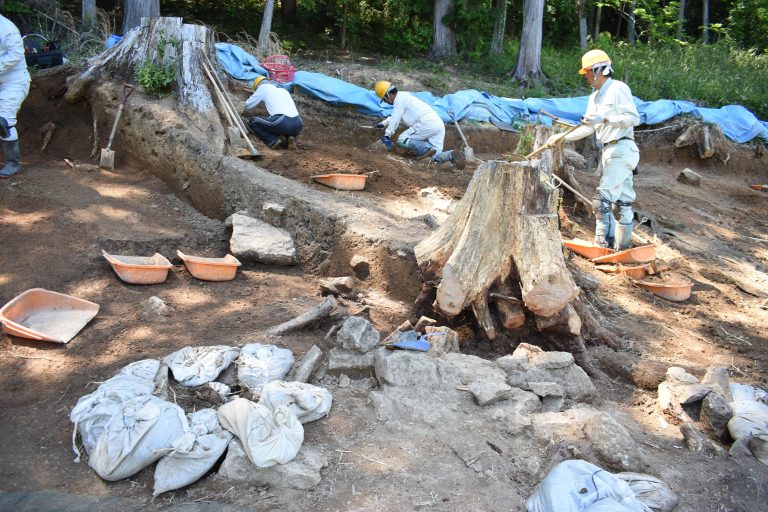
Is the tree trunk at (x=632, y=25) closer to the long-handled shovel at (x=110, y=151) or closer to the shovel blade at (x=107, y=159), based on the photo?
the long-handled shovel at (x=110, y=151)

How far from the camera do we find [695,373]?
4.25 metres

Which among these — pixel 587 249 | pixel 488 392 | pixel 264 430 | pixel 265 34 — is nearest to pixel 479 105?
pixel 265 34

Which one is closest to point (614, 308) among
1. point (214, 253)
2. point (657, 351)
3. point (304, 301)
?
point (657, 351)

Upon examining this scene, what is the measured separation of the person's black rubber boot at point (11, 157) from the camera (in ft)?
21.1

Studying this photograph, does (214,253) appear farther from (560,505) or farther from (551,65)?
(551,65)

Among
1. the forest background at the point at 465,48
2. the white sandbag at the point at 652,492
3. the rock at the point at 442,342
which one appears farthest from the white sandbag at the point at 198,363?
the forest background at the point at 465,48

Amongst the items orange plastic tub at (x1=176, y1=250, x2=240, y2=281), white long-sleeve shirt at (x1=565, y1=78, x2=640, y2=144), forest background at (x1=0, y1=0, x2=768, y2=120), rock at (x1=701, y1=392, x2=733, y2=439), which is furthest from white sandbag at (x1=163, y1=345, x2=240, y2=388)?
forest background at (x1=0, y1=0, x2=768, y2=120)

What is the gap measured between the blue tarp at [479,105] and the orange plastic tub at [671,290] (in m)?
5.29

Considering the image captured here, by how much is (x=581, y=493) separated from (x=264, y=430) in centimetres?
143

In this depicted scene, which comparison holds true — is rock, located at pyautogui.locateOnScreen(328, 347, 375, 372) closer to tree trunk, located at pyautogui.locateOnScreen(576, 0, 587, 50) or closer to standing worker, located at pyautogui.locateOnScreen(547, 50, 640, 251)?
standing worker, located at pyautogui.locateOnScreen(547, 50, 640, 251)

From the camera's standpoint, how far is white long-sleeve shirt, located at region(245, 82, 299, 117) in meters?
7.80

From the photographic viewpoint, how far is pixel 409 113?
29.8 ft

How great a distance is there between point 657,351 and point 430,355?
195cm

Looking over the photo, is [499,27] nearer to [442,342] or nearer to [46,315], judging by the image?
[442,342]
